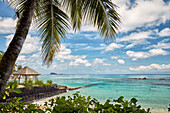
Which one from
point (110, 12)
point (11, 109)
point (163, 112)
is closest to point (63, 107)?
point (11, 109)

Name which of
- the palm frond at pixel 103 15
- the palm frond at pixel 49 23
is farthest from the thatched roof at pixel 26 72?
the palm frond at pixel 103 15

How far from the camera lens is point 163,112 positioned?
11.3 metres

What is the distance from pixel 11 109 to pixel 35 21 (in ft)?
9.71

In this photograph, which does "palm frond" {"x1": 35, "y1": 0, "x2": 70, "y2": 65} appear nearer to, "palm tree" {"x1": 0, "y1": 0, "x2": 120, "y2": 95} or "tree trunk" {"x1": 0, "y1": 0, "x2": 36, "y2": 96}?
"palm tree" {"x1": 0, "y1": 0, "x2": 120, "y2": 95}

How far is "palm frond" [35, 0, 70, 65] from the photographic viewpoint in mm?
4066

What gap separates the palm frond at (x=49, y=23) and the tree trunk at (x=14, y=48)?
177 cm

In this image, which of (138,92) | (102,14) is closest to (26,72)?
(102,14)

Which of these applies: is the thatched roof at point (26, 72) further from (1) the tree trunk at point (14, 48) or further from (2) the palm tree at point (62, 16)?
(1) the tree trunk at point (14, 48)

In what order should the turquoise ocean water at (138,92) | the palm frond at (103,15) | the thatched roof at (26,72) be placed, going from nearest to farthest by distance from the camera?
the palm frond at (103,15) < the turquoise ocean water at (138,92) < the thatched roof at (26,72)

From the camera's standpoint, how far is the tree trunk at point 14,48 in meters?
1.81

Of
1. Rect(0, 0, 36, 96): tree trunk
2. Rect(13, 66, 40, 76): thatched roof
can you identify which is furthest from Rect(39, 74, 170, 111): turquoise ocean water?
Rect(13, 66, 40, 76): thatched roof

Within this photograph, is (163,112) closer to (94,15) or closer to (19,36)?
(94,15)

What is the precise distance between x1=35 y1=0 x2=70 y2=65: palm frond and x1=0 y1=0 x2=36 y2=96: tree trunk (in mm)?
1775

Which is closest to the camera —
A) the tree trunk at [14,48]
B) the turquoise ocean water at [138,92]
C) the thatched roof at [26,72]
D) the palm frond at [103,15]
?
the tree trunk at [14,48]
